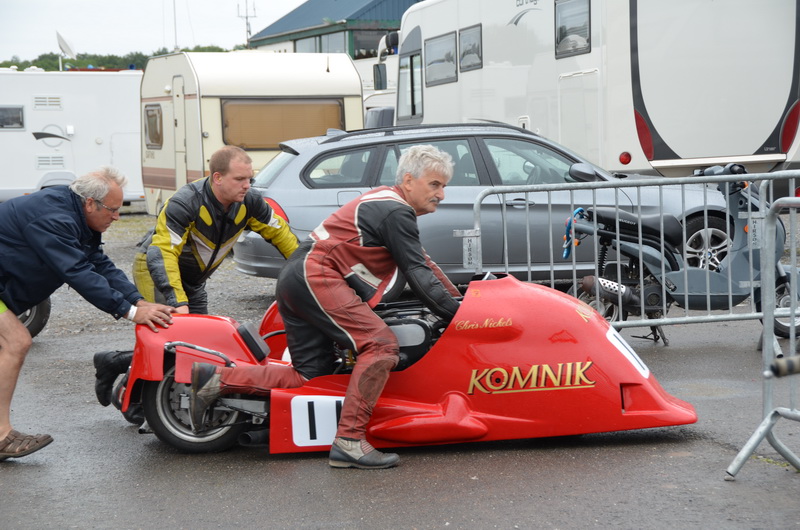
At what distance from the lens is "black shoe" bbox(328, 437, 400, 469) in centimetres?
498

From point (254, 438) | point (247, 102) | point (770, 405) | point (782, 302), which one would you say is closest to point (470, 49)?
point (247, 102)

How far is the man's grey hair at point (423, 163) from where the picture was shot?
16.8 feet

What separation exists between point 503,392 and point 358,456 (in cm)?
80

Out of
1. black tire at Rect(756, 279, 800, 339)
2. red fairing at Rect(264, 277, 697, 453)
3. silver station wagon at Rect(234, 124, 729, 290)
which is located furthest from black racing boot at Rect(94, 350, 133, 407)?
black tire at Rect(756, 279, 800, 339)

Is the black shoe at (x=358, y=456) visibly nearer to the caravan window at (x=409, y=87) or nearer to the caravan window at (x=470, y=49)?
the caravan window at (x=470, y=49)

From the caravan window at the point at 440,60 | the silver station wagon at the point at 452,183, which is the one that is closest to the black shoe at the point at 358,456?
the silver station wagon at the point at 452,183

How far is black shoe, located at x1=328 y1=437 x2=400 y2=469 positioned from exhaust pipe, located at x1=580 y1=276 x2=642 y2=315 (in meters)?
2.86

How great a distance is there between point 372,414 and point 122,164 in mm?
19778

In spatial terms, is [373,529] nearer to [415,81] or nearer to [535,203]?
[535,203]

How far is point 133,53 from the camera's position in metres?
59.1

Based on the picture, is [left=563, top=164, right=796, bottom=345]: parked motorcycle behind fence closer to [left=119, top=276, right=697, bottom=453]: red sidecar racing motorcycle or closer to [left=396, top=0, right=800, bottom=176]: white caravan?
[left=119, top=276, right=697, bottom=453]: red sidecar racing motorcycle

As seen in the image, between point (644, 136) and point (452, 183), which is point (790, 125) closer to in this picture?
point (644, 136)

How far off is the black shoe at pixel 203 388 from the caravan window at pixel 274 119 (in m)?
11.5

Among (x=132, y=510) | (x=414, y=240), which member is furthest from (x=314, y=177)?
(x=132, y=510)
